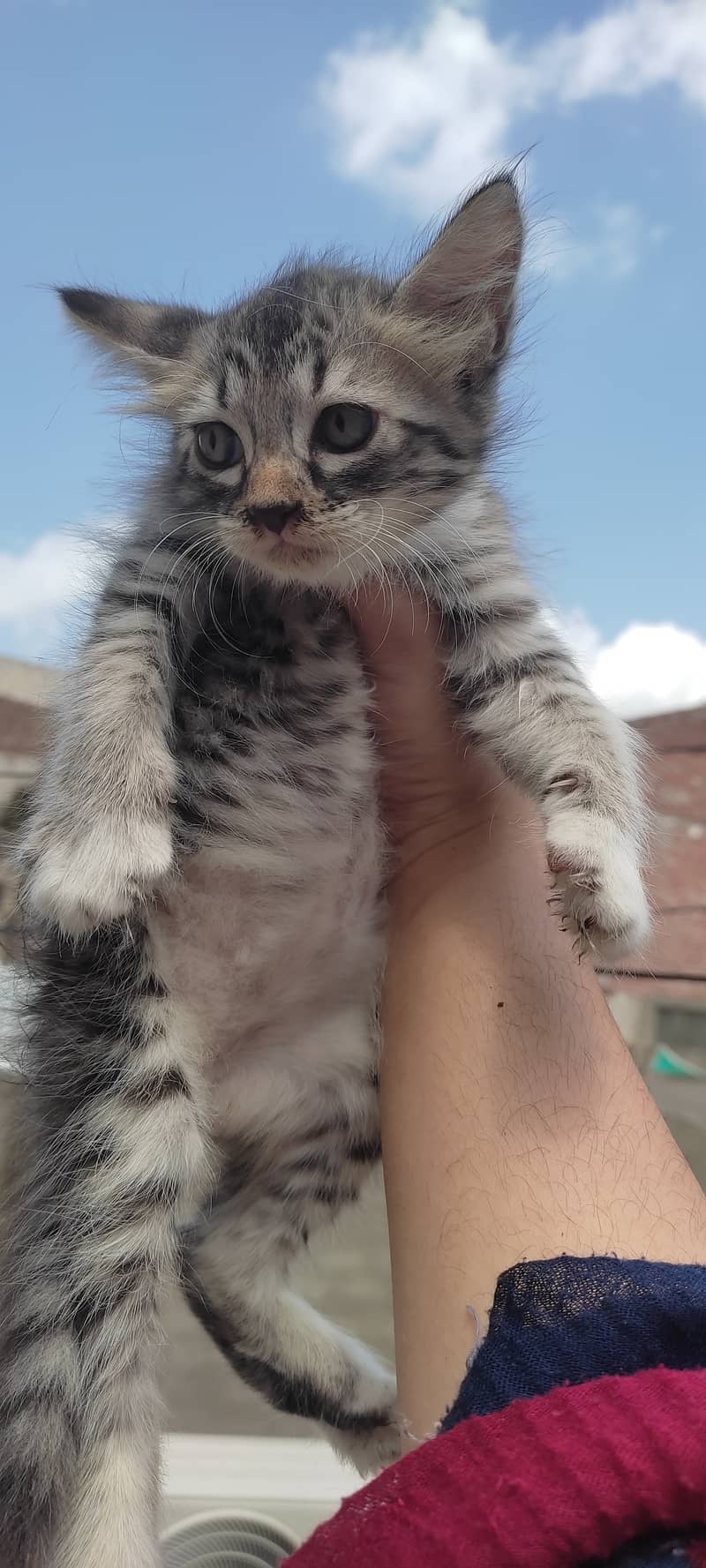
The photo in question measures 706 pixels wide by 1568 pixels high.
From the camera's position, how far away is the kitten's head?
5.14 ft

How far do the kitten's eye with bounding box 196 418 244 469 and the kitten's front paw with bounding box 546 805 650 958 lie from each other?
0.83m

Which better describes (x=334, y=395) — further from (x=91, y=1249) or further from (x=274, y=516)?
(x=91, y=1249)

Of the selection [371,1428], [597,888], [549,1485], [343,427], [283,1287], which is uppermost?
[343,427]

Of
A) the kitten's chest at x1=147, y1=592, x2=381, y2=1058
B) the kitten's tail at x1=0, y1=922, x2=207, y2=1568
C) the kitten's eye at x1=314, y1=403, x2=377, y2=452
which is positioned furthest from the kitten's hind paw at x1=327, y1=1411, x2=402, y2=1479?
the kitten's eye at x1=314, y1=403, x2=377, y2=452

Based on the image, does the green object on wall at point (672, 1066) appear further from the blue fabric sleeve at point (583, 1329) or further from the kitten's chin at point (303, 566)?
the blue fabric sleeve at point (583, 1329)

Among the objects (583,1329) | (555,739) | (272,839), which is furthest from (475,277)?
(583,1329)

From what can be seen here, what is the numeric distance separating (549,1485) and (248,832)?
995 millimetres

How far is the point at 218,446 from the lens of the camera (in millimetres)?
1673

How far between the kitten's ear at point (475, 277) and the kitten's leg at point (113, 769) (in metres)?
0.64

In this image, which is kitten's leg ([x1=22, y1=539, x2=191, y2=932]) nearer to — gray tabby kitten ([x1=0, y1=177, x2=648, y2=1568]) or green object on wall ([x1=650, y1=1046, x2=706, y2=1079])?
gray tabby kitten ([x1=0, y1=177, x2=648, y2=1568])

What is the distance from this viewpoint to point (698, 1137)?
444 cm

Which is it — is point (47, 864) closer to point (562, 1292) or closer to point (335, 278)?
point (562, 1292)

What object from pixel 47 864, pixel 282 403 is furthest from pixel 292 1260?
pixel 282 403

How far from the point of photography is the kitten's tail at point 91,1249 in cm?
125
